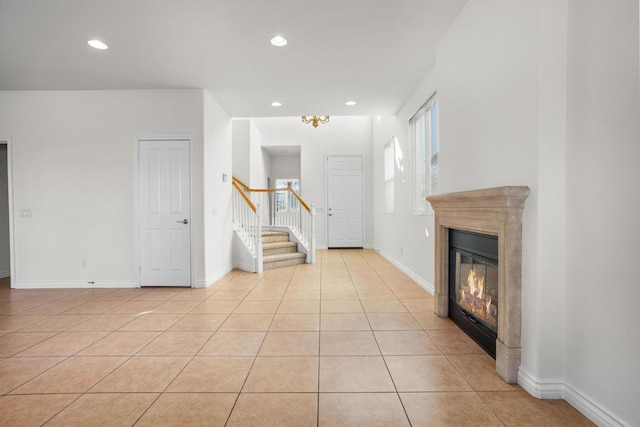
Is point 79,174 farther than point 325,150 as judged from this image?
No

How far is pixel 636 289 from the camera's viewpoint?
1.39 metres

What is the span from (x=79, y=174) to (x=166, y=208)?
4.35 feet

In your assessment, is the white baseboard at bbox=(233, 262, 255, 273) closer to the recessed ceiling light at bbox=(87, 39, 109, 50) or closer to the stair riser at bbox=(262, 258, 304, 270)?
the stair riser at bbox=(262, 258, 304, 270)

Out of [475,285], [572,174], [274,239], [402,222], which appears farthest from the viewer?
[274,239]

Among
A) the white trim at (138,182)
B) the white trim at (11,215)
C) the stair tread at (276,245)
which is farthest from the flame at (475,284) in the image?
the white trim at (11,215)

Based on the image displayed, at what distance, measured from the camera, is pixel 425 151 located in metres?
4.48

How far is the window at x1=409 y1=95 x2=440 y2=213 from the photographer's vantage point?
411 centimetres

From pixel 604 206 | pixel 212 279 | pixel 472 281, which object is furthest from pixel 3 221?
pixel 604 206

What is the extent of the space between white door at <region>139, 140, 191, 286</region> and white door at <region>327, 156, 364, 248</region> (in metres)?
4.67

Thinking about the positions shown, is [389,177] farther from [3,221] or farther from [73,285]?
[3,221]

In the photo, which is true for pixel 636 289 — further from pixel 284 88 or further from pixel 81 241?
pixel 81 241

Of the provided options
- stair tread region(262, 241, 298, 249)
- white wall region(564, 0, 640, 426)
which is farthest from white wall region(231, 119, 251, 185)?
white wall region(564, 0, 640, 426)

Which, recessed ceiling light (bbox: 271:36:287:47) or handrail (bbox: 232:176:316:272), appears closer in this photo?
recessed ceiling light (bbox: 271:36:287:47)

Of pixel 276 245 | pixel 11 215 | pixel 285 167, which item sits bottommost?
pixel 276 245
